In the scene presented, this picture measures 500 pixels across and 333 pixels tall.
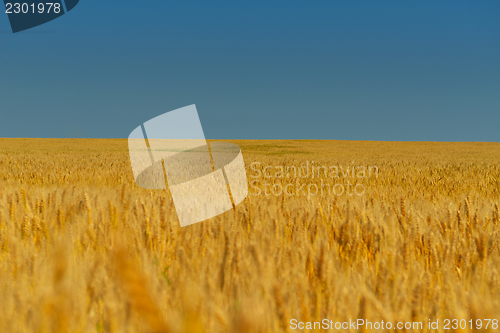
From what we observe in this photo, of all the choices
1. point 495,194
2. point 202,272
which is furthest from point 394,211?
point 495,194

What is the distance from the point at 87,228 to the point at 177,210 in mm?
810

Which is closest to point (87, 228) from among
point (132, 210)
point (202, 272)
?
point (132, 210)

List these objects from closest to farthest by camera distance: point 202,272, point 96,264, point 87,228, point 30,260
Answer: point 96,264, point 202,272, point 30,260, point 87,228

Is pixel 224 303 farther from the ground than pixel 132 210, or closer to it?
closer to it

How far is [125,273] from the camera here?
414 mm

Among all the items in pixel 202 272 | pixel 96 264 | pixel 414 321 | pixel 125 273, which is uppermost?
pixel 125 273

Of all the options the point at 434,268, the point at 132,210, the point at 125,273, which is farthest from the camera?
the point at 132,210

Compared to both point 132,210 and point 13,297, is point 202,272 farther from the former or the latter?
point 132,210

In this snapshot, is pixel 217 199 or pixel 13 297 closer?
pixel 13 297

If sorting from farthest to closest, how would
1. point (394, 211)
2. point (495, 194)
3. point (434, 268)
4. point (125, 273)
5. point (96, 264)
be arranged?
point (495, 194), point (394, 211), point (434, 268), point (96, 264), point (125, 273)

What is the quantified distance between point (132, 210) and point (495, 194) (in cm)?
555

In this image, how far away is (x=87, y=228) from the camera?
7.48 ft

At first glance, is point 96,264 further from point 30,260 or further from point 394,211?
point 394,211

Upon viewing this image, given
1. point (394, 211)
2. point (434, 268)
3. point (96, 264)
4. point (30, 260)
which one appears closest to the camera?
point (96, 264)
